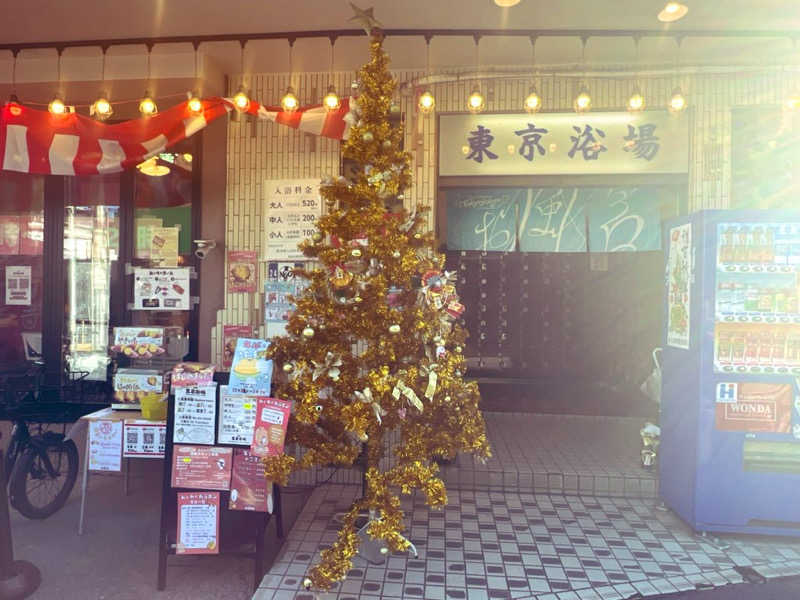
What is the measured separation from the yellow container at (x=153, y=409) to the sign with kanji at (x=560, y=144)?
11.9 feet

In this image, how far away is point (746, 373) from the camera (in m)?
4.02

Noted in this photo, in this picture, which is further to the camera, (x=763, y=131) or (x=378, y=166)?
(x=763, y=131)

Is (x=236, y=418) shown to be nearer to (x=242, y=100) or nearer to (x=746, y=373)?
(x=242, y=100)

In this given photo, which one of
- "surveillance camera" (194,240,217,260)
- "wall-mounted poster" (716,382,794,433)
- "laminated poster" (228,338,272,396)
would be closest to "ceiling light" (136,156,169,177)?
"surveillance camera" (194,240,217,260)

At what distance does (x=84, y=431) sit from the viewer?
4.67 meters

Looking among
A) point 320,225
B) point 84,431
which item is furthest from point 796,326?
point 84,431

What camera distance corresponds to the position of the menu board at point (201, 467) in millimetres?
3500

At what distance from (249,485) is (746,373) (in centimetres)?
369

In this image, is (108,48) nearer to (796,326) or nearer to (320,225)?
(320,225)

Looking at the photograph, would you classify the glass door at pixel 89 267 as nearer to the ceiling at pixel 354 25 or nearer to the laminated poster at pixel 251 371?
the ceiling at pixel 354 25

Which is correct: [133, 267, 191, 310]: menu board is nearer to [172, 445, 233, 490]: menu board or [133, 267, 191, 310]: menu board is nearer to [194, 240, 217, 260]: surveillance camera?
[194, 240, 217, 260]: surveillance camera

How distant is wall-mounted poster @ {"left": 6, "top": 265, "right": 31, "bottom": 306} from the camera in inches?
250

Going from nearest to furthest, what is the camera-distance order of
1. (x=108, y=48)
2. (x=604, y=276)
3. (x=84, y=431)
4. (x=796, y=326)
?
(x=796, y=326) < (x=84, y=431) < (x=108, y=48) < (x=604, y=276)

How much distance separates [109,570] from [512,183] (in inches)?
198
